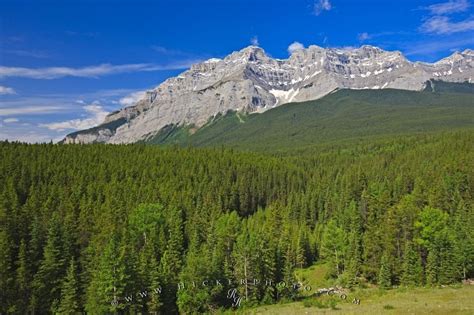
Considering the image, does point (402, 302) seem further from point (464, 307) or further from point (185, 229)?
point (185, 229)

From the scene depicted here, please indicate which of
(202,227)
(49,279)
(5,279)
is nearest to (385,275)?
(202,227)

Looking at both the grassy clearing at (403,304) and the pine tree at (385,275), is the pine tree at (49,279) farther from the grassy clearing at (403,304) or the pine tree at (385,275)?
the pine tree at (385,275)

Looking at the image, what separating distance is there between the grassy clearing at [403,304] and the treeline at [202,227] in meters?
14.4

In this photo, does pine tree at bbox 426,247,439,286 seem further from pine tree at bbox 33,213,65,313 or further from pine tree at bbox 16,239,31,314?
pine tree at bbox 16,239,31,314

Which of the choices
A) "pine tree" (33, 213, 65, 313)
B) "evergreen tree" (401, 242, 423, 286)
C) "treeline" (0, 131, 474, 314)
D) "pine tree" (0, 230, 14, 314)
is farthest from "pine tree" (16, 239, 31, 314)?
"evergreen tree" (401, 242, 423, 286)

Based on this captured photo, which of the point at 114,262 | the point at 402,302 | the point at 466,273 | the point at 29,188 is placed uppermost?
the point at 29,188

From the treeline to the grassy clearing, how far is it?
47.1 ft

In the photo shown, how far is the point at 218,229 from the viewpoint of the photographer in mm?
94438

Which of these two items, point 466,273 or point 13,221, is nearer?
point 466,273

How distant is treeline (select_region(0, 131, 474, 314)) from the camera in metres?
60.2

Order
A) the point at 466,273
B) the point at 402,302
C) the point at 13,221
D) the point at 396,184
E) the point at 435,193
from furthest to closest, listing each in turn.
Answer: the point at 396,184 → the point at 435,193 → the point at 13,221 → the point at 466,273 → the point at 402,302

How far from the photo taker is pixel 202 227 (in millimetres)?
103750

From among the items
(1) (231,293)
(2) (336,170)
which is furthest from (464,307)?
(2) (336,170)

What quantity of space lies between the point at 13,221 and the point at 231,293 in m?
48.3
